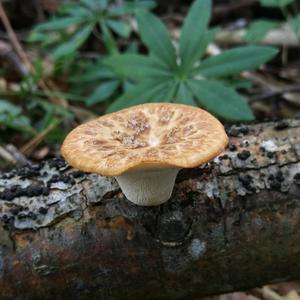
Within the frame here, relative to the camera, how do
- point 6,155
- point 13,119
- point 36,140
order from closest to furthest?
point 6,155 < point 13,119 < point 36,140

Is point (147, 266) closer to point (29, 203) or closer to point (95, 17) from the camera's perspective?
point (29, 203)

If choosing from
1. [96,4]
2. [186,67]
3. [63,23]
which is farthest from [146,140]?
[96,4]

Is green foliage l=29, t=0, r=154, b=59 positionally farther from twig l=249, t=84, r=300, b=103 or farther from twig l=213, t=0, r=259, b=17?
twig l=213, t=0, r=259, b=17

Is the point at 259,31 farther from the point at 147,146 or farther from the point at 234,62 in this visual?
the point at 147,146

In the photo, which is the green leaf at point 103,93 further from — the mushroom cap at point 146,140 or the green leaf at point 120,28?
the mushroom cap at point 146,140

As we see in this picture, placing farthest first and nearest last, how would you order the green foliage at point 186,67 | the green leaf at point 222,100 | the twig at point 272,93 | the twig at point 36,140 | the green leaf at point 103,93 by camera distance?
the twig at point 272,93 < the green leaf at point 103,93 < the twig at point 36,140 < the green foliage at point 186,67 < the green leaf at point 222,100

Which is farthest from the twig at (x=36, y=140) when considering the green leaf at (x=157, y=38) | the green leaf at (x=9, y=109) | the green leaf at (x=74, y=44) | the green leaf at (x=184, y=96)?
the green leaf at (x=184, y=96)

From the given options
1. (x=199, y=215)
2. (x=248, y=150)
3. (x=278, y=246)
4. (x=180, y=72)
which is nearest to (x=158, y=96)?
(x=180, y=72)
